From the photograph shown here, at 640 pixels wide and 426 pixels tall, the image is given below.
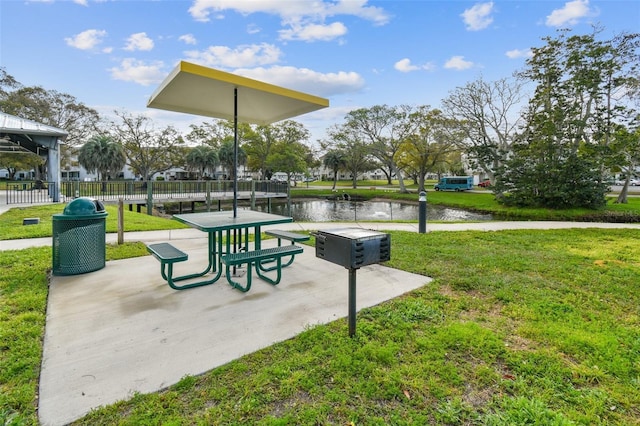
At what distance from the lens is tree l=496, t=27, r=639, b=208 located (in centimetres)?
1513

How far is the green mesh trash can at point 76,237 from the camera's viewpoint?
4129 millimetres

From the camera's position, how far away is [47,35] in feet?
30.5

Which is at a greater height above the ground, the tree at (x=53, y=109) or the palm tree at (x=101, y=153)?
the tree at (x=53, y=109)

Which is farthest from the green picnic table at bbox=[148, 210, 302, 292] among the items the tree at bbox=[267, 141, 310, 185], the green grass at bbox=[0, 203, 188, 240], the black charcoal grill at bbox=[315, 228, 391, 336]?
the tree at bbox=[267, 141, 310, 185]

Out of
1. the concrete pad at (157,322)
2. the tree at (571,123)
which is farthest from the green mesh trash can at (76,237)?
the tree at (571,123)

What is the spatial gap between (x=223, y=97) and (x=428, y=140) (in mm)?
29030

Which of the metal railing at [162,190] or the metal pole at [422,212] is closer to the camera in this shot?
the metal pole at [422,212]

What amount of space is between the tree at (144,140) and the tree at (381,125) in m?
17.6

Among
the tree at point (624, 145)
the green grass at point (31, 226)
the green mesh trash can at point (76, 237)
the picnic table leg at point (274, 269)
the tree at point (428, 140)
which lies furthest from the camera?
the tree at point (428, 140)

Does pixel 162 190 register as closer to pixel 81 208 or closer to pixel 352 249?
pixel 81 208

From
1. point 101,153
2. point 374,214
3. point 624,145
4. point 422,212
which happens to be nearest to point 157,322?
point 422,212

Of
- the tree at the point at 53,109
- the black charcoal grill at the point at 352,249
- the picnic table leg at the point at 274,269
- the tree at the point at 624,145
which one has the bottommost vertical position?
the picnic table leg at the point at 274,269

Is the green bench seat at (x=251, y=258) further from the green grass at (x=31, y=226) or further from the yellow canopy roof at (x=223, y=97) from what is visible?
the green grass at (x=31, y=226)

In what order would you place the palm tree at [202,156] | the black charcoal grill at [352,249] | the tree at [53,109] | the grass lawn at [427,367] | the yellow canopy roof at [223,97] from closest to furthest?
1. the grass lawn at [427,367]
2. the black charcoal grill at [352,249]
3. the yellow canopy roof at [223,97]
4. the tree at [53,109]
5. the palm tree at [202,156]
